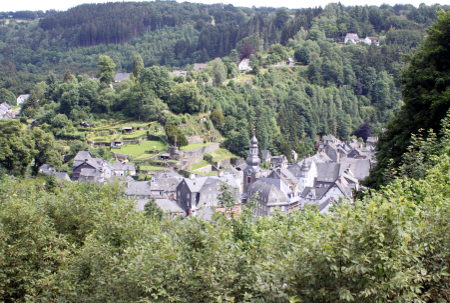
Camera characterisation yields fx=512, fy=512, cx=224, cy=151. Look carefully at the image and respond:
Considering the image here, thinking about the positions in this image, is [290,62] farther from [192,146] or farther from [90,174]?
[90,174]

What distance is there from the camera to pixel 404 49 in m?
99.3

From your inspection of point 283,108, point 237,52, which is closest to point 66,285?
point 283,108

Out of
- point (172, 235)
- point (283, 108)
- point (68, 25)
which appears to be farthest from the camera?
point (68, 25)

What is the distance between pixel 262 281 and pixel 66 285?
15.8 ft

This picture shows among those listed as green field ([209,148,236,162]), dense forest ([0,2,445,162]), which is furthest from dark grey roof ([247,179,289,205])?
green field ([209,148,236,162])

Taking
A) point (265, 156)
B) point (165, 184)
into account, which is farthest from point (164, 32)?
point (165, 184)

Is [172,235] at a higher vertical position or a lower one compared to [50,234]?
higher

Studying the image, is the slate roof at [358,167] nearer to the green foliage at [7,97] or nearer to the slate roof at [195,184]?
the slate roof at [195,184]

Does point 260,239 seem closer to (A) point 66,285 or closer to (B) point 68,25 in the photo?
(A) point 66,285

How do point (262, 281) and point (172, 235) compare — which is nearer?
point (262, 281)

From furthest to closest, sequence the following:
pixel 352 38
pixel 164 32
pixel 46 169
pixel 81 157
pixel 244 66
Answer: pixel 164 32
pixel 352 38
pixel 244 66
pixel 81 157
pixel 46 169

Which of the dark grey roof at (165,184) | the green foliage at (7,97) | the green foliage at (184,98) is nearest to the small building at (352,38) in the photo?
the green foliage at (184,98)

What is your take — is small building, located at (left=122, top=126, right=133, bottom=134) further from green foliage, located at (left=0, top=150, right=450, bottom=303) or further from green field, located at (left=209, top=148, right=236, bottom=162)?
green foliage, located at (left=0, top=150, right=450, bottom=303)

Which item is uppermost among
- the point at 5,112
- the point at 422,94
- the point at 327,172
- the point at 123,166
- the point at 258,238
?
the point at 422,94
